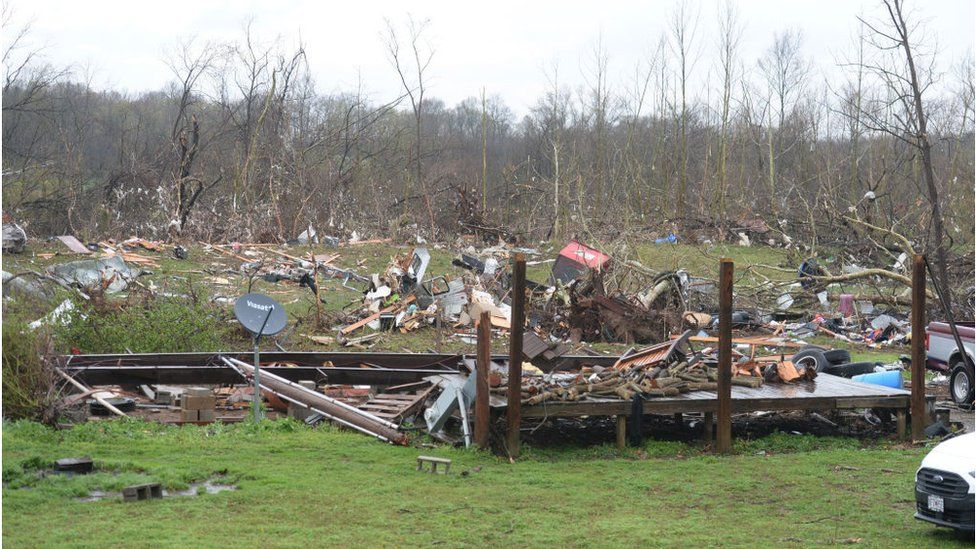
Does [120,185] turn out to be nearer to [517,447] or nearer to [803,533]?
[517,447]

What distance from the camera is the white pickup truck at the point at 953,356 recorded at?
51.8 ft

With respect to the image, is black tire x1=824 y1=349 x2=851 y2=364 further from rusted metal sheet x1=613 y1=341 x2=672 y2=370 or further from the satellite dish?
the satellite dish

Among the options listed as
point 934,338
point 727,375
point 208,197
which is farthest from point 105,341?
point 208,197

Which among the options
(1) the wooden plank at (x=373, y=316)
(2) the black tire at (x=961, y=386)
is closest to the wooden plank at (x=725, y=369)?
(2) the black tire at (x=961, y=386)

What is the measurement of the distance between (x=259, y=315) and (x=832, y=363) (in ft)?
35.6

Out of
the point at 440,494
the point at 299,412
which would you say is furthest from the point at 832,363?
the point at 440,494

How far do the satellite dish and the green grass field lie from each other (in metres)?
1.28

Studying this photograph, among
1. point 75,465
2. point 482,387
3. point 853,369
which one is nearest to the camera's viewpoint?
point 75,465

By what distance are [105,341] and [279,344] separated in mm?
3557

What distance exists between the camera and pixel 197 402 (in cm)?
1288

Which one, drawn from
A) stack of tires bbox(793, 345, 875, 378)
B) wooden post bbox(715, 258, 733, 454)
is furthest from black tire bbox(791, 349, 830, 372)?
wooden post bbox(715, 258, 733, 454)

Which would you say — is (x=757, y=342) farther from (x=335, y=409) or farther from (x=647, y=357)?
(x=335, y=409)

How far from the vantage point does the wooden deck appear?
1170 centimetres

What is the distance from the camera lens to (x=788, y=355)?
20.4 meters
